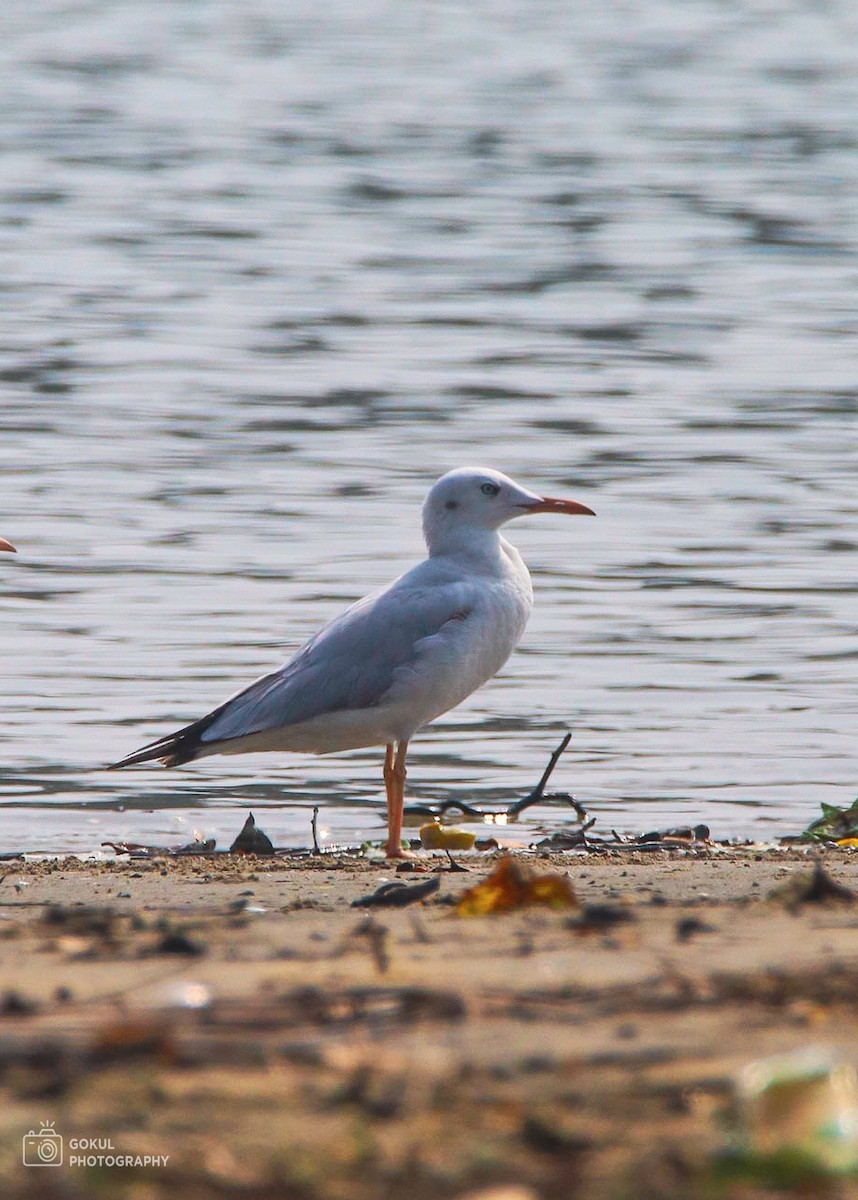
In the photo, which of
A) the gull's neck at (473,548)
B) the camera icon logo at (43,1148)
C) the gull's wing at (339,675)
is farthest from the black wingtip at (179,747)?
the camera icon logo at (43,1148)

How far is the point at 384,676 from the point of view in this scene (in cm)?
851

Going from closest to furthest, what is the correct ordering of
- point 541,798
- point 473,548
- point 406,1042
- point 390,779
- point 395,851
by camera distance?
point 406,1042 → point 395,851 → point 390,779 → point 473,548 → point 541,798

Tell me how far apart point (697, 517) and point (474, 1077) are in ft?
37.6

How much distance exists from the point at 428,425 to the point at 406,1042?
14034mm

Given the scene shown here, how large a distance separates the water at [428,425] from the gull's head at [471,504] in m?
1.17

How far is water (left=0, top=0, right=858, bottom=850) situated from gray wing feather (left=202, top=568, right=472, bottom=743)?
68 centimetres

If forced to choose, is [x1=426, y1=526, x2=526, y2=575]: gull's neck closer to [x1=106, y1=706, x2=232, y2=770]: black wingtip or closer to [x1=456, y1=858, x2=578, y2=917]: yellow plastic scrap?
[x1=106, y1=706, x2=232, y2=770]: black wingtip

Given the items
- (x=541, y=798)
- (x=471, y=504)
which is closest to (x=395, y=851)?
(x=541, y=798)

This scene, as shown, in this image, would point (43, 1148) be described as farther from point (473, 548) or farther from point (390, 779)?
point (473, 548)

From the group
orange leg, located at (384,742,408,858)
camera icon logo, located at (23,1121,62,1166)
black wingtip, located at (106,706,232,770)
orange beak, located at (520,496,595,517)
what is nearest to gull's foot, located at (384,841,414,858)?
orange leg, located at (384,742,408,858)

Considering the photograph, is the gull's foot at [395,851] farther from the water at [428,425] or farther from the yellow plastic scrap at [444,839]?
the water at [428,425]

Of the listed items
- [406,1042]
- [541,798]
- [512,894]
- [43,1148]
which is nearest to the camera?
[43,1148]

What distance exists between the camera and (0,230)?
96.2ft

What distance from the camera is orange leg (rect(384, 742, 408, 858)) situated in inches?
323
